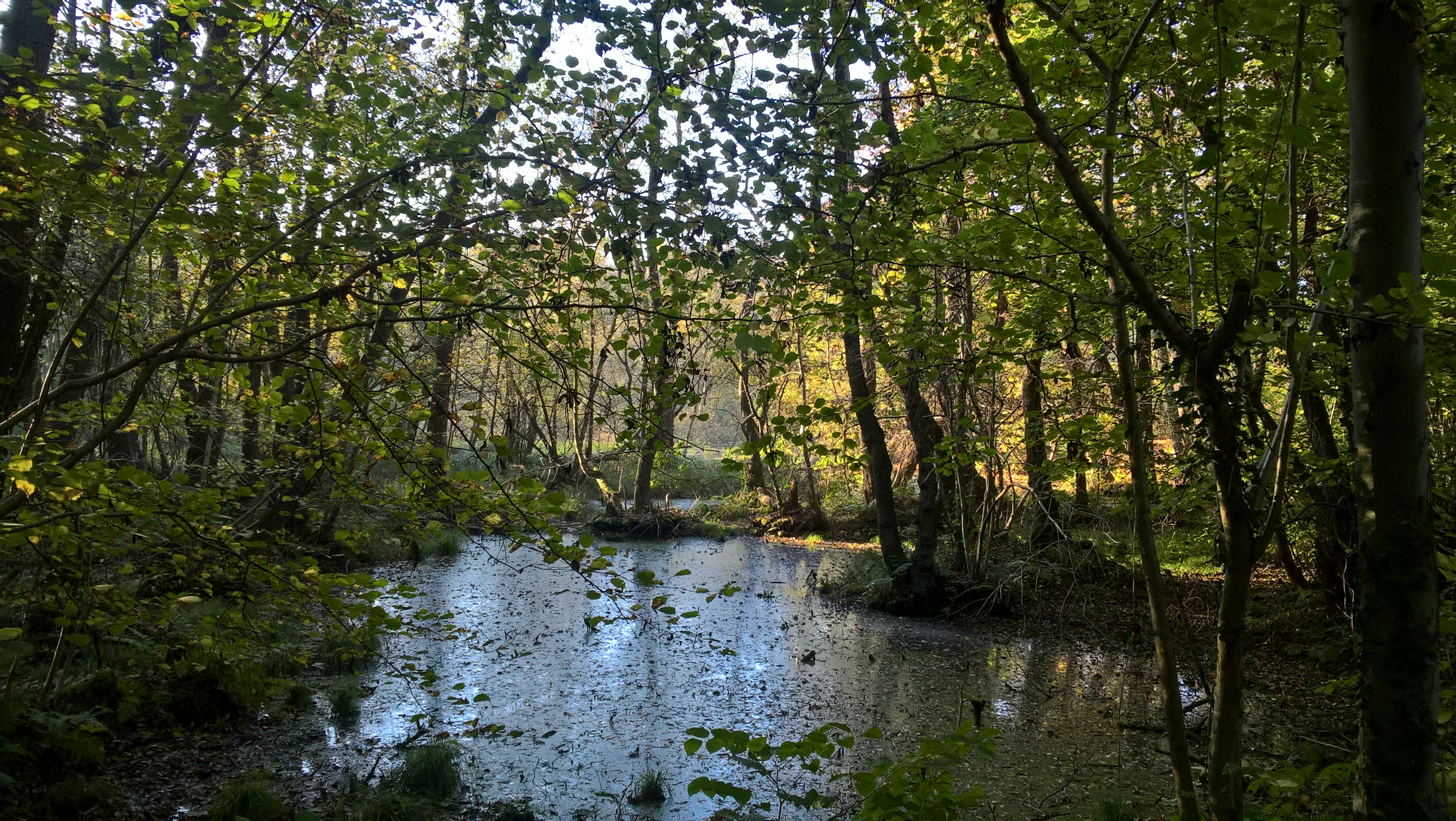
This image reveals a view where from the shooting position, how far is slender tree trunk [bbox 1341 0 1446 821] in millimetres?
1785

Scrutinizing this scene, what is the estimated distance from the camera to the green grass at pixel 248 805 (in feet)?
12.2

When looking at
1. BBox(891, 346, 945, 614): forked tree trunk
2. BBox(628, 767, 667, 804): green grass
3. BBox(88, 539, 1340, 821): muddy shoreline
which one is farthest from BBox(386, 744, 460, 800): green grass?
BBox(891, 346, 945, 614): forked tree trunk

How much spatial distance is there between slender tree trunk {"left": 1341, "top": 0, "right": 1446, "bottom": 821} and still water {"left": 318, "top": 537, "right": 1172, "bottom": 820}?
6.52ft

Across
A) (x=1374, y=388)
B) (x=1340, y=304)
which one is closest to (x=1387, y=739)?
(x=1374, y=388)

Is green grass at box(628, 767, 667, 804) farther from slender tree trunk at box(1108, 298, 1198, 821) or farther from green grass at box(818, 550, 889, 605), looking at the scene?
green grass at box(818, 550, 889, 605)

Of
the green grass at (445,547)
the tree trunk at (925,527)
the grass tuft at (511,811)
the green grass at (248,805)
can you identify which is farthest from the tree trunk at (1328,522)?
the green grass at (445,547)

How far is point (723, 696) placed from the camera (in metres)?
6.20

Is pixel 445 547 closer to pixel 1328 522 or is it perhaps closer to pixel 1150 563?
pixel 1328 522

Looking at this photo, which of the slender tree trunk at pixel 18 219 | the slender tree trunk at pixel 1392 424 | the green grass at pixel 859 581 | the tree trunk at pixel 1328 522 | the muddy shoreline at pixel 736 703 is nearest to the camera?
the slender tree trunk at pixel 1392 424

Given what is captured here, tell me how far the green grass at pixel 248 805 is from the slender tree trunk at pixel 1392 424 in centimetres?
430

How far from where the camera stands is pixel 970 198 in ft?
11.7

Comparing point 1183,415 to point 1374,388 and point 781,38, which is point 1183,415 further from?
point 781,38

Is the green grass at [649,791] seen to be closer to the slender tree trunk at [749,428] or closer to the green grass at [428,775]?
the green grass at [428,775]

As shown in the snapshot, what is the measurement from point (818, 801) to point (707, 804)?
153 cm
